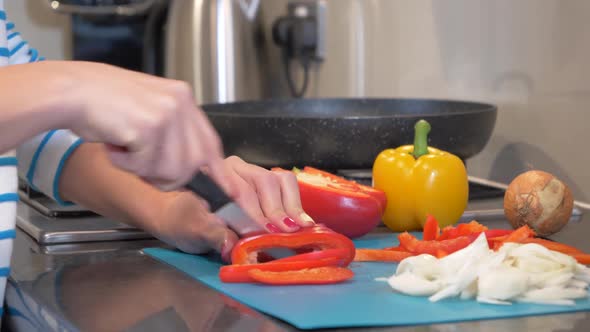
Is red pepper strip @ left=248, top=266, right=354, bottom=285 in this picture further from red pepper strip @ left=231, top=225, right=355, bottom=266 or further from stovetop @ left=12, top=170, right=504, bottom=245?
stovetop @ left=12, top=170, right=504, bottom=245

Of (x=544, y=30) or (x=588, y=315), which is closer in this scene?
(x=588, y=315)

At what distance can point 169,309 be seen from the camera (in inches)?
31.9

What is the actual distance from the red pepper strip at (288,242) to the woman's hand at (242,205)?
0.4 inches

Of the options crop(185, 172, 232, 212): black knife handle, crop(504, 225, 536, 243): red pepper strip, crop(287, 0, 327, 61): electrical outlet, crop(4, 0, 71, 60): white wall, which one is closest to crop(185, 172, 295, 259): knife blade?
crop(185, 172, 232, 212): black knife handle

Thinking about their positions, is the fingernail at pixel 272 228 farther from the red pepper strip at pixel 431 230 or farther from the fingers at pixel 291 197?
the red pepper strip at pixel 431 230

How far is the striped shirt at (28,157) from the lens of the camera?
41.9 inches

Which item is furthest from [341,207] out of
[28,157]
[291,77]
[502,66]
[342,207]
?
[291,77]

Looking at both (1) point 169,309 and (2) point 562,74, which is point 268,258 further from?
(2) point 562,74

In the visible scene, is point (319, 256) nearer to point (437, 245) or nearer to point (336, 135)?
point (437, 245)

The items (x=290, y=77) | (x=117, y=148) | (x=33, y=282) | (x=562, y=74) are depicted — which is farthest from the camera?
(x=290, y=77)

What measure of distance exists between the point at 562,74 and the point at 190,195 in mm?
677

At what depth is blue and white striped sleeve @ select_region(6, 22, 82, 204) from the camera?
1188mm

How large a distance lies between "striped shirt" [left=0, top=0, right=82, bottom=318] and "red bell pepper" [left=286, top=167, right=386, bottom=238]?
315mm

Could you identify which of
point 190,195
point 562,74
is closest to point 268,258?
point 190,195
